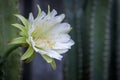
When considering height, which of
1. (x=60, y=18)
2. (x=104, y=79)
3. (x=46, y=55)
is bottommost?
(x=104, y=79)

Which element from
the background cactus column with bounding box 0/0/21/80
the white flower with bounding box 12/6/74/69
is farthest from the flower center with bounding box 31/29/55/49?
the background cactus column with bounding box 0/0/21/80

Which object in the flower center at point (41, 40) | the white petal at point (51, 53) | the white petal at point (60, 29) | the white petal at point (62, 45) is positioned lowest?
the white petal at point (51, 53)

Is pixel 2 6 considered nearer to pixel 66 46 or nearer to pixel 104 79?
pixel 66 46

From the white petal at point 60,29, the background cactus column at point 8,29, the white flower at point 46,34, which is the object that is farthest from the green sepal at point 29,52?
the background cactus column at point 8,29

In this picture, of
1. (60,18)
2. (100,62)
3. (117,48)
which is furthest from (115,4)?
(60,18)

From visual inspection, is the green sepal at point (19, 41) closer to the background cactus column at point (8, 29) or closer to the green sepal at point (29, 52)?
the green sepal at point (29, 52)

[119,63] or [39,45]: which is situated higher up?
[39,45]

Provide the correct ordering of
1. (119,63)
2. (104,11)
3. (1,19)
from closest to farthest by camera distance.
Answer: (1,19)
(104,11)
(119,63)

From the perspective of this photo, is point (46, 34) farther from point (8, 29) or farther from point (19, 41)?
point (8, 29)
